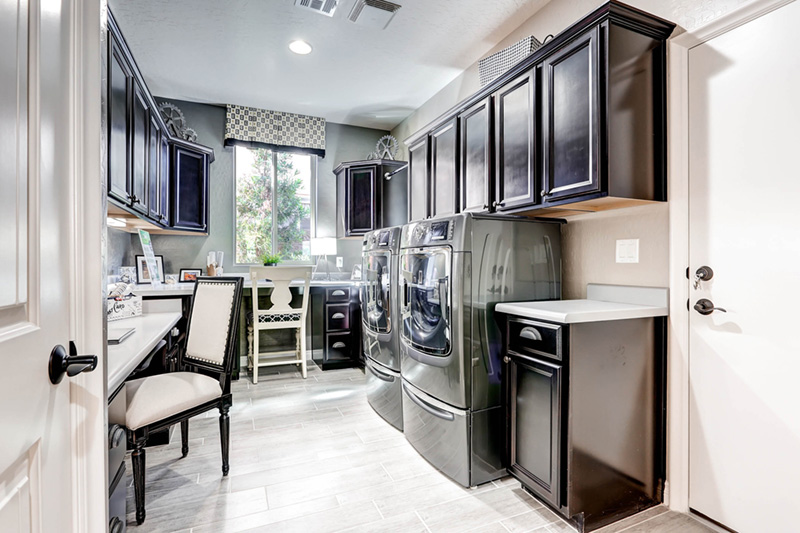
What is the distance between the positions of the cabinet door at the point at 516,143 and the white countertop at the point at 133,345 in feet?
6.48

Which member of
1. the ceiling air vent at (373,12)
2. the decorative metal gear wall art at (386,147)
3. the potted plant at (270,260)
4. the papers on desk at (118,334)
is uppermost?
the ceiling air vent at (373,12)

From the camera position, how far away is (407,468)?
2.24 m

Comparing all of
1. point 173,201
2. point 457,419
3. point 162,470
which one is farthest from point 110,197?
point 457,419

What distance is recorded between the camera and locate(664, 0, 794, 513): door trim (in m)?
1.83

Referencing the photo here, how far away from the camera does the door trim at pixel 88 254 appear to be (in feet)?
2.64

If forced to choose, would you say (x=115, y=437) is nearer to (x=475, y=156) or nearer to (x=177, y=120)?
(x=475, y=156)

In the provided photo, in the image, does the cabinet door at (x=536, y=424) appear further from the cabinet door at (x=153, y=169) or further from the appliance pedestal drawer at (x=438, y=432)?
the cabinet door at (x=153, y=169)

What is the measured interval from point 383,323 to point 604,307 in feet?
5.06

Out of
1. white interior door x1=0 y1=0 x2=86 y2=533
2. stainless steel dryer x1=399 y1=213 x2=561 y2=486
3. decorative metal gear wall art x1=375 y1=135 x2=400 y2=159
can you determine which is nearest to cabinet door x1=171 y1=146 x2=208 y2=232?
decorative metal gear wall art x1=375 y1=135 x2=400 y2=159

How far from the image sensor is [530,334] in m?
1.88

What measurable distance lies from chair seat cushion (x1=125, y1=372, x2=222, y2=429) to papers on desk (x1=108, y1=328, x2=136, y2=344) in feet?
0.86

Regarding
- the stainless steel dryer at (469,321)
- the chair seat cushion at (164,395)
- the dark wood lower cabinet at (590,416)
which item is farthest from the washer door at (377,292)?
the chair seat cushion at (164,395)

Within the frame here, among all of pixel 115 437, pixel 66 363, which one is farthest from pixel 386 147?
pixel 66 363

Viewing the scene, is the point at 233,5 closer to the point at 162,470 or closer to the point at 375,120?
the point at 375,120
